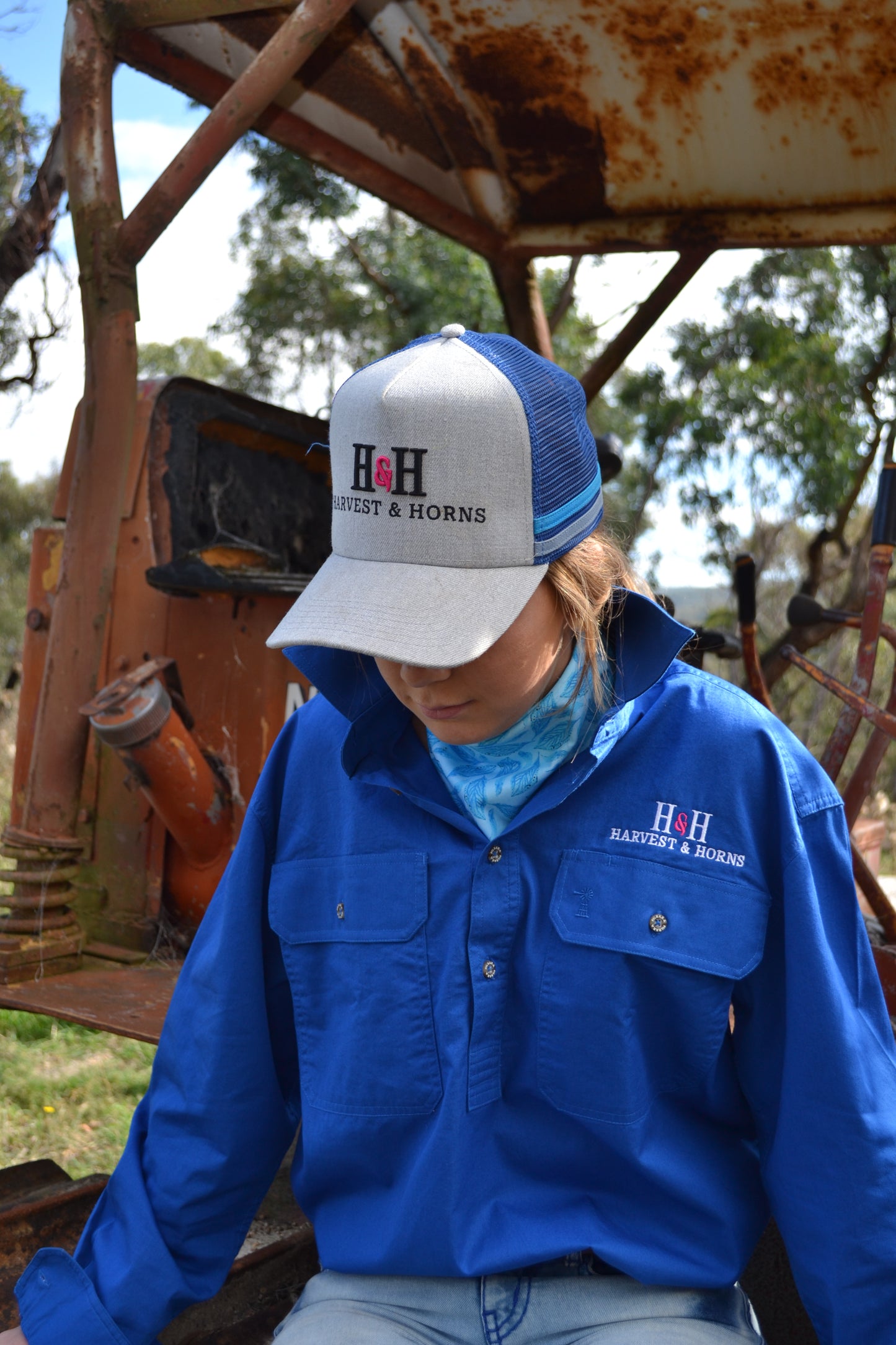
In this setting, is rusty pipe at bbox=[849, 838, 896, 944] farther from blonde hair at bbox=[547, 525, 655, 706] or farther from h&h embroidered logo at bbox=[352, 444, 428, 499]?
h&h embroidered logo at bbox=[352, 444, 428, 499]

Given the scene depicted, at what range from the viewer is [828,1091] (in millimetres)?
1215

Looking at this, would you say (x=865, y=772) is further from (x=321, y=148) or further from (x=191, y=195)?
(x=321, y=148)

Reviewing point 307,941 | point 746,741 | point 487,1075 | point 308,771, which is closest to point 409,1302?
point 487,1075

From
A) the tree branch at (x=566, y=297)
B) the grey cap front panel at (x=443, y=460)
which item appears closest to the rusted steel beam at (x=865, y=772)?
the grey cap front panel at (x=443, y=460)

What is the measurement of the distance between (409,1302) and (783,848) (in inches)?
27.0

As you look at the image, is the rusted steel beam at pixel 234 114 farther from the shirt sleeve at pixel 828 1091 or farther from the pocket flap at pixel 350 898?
the shirt sleeve at pixel 828 1091

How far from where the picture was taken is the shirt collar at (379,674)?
135 centimetres

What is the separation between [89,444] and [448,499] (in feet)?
6.14

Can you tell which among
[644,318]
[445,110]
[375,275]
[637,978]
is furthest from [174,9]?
[375,275]

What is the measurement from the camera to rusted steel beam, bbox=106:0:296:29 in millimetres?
2617

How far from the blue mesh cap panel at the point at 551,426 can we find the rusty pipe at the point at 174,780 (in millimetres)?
1821

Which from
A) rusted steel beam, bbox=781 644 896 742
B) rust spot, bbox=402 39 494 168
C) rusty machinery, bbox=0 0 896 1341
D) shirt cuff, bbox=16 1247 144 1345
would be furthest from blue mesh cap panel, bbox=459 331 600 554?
rust spot, bbox=402 39 494 168

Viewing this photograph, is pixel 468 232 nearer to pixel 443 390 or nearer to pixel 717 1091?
pixel 443 390

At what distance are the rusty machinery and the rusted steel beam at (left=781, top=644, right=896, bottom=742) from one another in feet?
0.06
